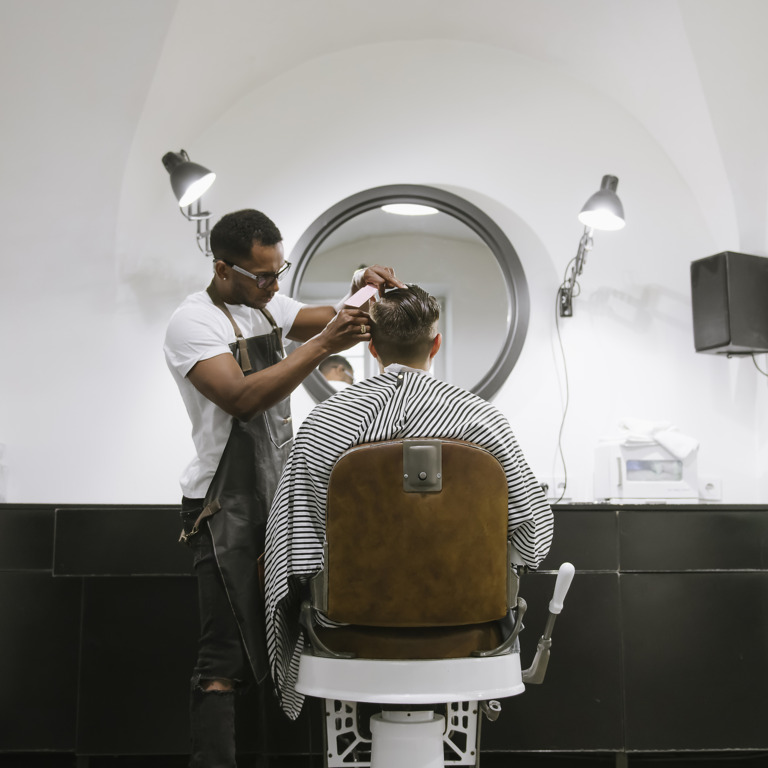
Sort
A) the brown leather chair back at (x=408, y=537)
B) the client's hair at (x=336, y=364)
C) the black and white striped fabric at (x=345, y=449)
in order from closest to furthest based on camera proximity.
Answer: the brown leather chair back at (x=408, y=537), the black and white striped fabric at (x=345, y=449), the client's hair at (x=336, y=364)

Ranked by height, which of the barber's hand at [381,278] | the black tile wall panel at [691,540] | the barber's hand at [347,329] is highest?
the barber's hand at [381,278]

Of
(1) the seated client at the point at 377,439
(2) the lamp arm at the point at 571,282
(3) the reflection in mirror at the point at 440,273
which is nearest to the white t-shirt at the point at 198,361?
(1) the seated client at the point at 377,439

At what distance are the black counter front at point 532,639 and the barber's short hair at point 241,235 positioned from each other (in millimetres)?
894

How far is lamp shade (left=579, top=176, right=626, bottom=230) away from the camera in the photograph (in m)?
2.86

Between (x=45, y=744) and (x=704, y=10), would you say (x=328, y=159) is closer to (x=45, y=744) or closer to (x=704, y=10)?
(x=704, y=10)

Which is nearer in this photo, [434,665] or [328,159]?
[434,665]

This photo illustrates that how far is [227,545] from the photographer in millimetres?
1770

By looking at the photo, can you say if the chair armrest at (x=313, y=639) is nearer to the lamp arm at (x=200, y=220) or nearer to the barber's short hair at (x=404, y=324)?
the barber's short hair at (x=404, y=324)

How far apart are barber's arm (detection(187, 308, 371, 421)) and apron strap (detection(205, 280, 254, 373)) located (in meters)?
0.09

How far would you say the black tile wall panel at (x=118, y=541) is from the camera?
248 centimetres

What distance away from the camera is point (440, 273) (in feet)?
10.3

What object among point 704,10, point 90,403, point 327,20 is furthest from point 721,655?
point 327,20

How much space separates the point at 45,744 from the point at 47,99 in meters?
2.07

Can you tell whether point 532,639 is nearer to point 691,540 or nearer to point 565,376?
point 691,540
